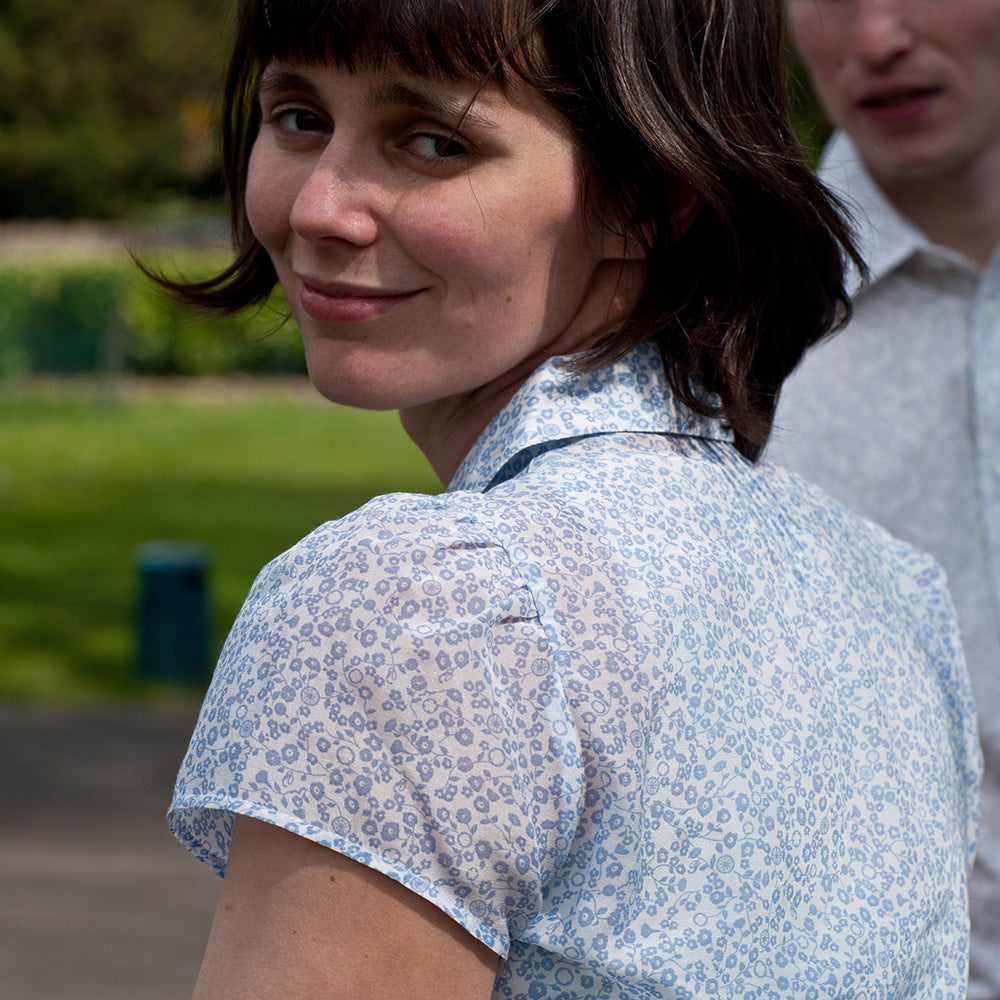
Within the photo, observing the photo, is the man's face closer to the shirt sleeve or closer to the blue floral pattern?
the blue floral pattern

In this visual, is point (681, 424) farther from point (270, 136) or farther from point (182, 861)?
point (182, 861)

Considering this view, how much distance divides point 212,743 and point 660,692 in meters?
0.34

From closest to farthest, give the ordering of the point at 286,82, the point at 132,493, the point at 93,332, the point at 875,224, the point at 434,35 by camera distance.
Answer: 1. the point at 434,35
2. the point at 286,82
3. the point at 875,224
4. the point at 132,493
5. the point at 93,332

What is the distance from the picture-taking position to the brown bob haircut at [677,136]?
4.53ft

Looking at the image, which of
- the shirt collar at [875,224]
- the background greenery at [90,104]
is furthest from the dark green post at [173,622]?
the background greenery at [90,104]

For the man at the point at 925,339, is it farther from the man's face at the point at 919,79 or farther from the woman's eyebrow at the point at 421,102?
the woman's eyebrow at the point at 421,102

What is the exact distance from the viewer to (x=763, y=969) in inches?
51.1

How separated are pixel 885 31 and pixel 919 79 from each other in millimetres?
91

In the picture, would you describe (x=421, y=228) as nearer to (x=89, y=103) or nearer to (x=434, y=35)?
(x=434, y=35)

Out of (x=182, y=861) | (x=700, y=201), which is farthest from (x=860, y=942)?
(x=182, y=861)

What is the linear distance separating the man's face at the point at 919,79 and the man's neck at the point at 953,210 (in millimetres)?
43

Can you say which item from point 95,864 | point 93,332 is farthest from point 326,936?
point 93,332

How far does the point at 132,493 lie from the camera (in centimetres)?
1423

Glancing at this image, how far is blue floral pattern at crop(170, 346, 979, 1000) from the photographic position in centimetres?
116
